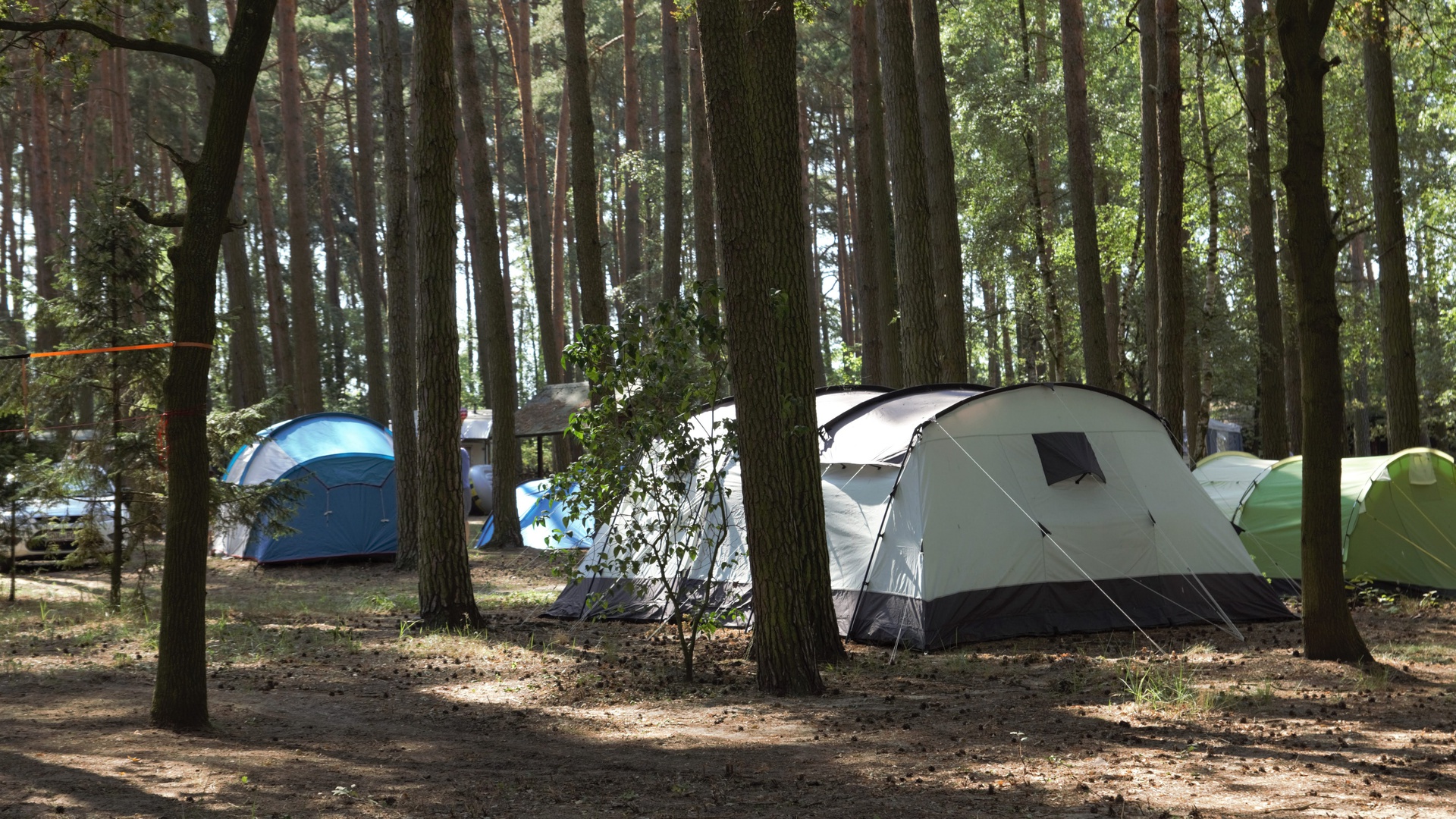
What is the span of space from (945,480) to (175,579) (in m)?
5.09

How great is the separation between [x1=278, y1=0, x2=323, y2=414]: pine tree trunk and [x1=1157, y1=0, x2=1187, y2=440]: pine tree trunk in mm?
12009

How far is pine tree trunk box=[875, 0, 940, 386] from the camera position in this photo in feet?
32.3

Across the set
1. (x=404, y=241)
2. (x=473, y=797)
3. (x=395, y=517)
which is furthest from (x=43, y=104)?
(x=473, y=797)

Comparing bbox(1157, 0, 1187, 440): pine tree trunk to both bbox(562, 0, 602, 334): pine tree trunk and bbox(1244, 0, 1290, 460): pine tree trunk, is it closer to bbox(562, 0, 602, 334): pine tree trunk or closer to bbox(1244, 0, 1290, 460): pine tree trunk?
bbox(1244, 0, 1290, 460): pine tree trunk

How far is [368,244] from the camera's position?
20625 millimetres

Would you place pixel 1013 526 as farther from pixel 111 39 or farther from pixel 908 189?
pixel 111 39

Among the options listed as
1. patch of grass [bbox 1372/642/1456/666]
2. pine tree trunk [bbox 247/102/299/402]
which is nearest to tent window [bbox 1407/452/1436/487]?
patch of grass [bbox 1372/642/1456/666]

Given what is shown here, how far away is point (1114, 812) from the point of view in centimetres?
390

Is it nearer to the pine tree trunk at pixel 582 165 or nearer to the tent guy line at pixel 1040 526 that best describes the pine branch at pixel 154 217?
the tent guy line at pixel 1040 526

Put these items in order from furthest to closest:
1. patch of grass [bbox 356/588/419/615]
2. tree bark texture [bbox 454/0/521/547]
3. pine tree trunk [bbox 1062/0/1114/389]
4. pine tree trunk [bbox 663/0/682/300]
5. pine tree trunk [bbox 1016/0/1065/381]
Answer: pine tree trunk [bbox 1016/0/1065/381]
pine tree trunk [bbox 663/0/682/300]
tree bark texture [bbox 454/0/521/547]
pine tree trunk [bbox 1062/0/1114/389]
patch of grass [bbox 356/588/419/615]

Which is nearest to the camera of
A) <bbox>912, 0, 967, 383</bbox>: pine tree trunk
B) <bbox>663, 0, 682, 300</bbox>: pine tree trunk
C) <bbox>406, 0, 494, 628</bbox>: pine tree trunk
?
<bbox>406, 0, 494, 628</bbox>: pine tree trunk

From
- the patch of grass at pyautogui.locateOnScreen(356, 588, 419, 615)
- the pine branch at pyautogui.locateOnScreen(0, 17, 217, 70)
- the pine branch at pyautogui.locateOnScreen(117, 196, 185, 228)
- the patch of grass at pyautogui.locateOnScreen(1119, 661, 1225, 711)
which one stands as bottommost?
the patch of grass at pyautogui.locateOnScreen(1119, 661, 1225, 711)

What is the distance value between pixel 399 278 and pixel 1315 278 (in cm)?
889

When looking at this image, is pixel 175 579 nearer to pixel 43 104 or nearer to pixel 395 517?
pixel 395 517
